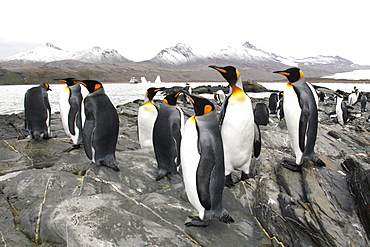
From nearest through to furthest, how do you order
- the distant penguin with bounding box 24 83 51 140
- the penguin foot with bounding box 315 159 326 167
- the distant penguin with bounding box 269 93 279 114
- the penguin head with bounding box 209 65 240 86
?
the penguin foot with bounding box 315 159 326 167, the penguin head with bounding box 209 65 240 86, the distant penguin with bounding box 24 83 51 140, the distant penguin with bounding box 269 93 279 114

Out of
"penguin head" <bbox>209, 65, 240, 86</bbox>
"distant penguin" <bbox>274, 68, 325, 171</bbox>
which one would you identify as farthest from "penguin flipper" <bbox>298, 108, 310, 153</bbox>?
"penguin head" <bbox>209, 65, 240, 86</bbox>

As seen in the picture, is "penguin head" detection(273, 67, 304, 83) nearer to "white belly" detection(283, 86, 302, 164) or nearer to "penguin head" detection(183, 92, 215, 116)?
"white belly" detection(283, 86, 302, 164)

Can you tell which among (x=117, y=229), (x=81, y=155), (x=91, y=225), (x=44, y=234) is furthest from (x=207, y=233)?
(x=81, y=155)

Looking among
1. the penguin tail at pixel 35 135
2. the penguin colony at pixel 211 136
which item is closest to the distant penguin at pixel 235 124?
the penguin colony at pixel 211 136

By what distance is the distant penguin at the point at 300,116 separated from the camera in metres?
3.84

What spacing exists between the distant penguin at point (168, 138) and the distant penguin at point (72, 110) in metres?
2.19

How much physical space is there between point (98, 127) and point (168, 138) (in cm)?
117

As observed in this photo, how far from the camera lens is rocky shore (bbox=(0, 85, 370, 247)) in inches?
99.2

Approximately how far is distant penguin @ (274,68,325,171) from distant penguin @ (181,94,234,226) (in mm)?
1374

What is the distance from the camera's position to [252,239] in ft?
9.04

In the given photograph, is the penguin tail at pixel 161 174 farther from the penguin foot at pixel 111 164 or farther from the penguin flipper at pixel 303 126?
the penguin flipper at pixel 303 126

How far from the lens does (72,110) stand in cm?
606

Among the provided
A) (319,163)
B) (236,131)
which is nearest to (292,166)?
(319,163)

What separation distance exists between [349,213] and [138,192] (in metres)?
2.61
